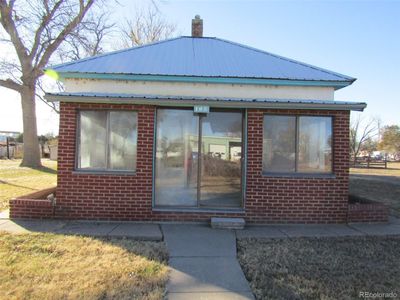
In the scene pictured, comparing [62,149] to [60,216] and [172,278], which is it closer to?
[60,216]

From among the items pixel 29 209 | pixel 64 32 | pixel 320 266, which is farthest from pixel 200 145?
pixel 64 32

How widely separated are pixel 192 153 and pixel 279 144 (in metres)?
2.05

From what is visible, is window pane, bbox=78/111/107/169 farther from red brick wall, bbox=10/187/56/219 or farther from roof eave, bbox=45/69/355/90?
red brick wall, bbox=10/187/56/219

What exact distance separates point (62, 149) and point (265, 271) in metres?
5.19

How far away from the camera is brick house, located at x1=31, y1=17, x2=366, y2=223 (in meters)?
7.76

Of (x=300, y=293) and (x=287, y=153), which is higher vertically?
(x=287, y=153)

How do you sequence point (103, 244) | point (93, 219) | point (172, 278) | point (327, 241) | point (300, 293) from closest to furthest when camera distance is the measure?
point (300, 293) < point (172, 278) < point (103, 244) < point (327, 241) < point (93, 219)

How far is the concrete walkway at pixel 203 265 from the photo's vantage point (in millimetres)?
4352

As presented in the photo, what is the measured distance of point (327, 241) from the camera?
6.51 meters

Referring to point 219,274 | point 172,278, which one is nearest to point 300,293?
point 219,274

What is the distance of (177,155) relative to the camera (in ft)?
26.8
